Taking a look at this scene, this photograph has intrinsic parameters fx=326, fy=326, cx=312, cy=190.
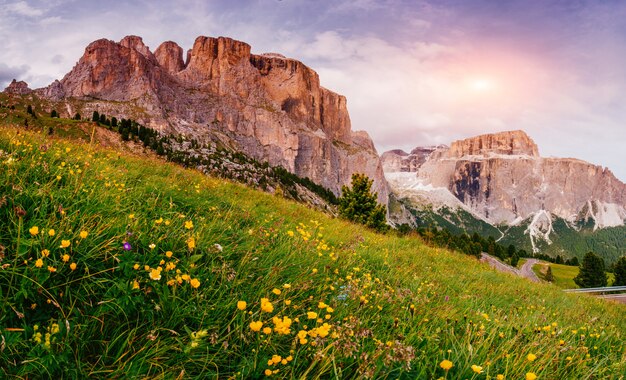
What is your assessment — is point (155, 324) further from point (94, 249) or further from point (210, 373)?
point (94, 249)

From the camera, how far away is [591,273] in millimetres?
83938

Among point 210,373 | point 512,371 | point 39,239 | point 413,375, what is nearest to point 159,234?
point 39,239

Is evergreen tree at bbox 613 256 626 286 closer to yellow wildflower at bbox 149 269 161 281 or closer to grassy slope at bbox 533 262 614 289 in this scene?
grassy slope at bbox 533 262 614 289

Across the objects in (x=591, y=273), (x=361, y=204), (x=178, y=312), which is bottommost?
(x=591, y=273)

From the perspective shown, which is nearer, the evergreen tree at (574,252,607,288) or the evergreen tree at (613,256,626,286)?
the evergreen tree at (613,256,626,286)

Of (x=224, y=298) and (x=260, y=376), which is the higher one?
(x=224, y=298)

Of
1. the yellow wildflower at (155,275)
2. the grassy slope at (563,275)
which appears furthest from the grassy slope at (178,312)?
the grassy slope at (563,275)

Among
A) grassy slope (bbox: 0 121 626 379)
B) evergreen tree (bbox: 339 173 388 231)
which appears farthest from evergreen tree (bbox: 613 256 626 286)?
grassy slope (bbox: 0 121 626 379)

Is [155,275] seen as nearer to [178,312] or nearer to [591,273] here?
[178,312]

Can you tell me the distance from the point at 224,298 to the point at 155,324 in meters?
0.62

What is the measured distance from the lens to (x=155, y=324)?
251 cm

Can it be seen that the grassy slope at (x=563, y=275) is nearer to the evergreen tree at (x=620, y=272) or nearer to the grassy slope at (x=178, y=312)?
the evergreen tree at (x=620, y=272)

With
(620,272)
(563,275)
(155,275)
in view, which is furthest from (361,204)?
(563,275)

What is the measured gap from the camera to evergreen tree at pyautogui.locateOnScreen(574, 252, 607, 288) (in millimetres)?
81688
